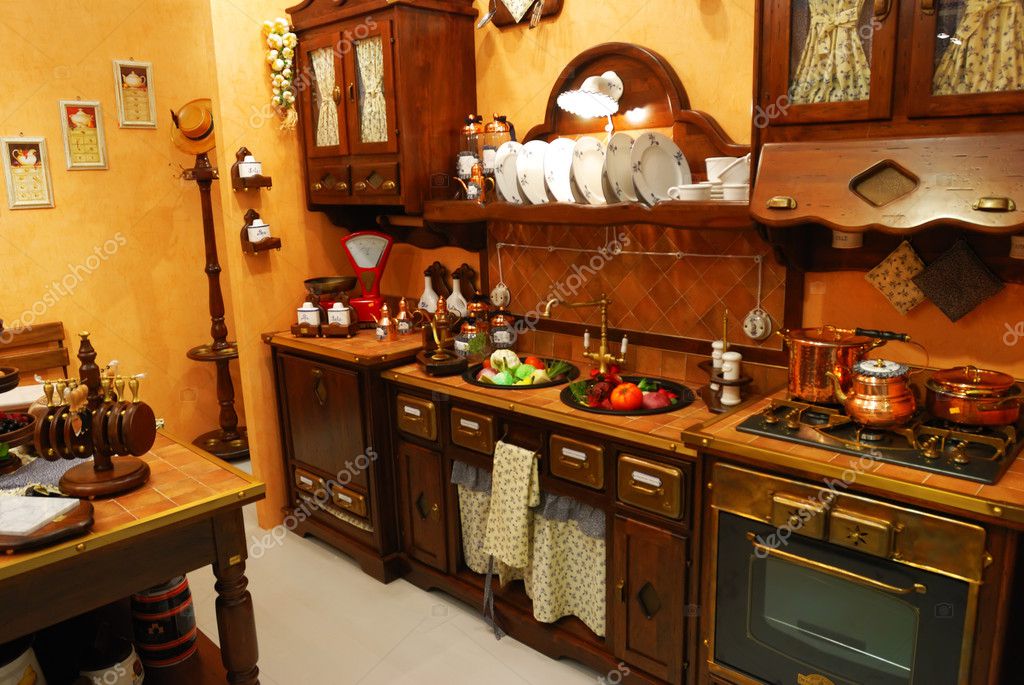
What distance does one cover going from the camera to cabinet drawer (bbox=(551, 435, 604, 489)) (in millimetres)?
2455

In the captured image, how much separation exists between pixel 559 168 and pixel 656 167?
15.7 inches

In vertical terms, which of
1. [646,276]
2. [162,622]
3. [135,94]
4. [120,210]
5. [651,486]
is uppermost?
[135,94]

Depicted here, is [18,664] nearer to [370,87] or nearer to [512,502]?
[512,502]

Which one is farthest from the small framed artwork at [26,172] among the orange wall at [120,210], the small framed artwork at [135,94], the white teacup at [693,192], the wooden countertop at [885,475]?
the wooden countertop at [885,475]

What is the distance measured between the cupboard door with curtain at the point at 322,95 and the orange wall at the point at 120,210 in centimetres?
108

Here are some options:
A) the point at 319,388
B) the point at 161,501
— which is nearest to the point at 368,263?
the point at 319,388

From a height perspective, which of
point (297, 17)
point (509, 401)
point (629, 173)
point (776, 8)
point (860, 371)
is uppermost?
point (297, 17)

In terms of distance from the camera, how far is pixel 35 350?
167 inches

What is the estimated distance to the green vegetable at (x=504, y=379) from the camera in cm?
287

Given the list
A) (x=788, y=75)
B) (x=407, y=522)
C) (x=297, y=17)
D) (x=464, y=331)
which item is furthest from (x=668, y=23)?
(x=407, y=522)

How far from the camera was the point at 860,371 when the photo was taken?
2.04 metres

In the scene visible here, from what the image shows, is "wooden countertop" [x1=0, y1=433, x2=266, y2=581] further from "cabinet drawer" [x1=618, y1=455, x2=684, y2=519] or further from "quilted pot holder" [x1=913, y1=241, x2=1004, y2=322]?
"quilted pot holder" [x1=913, y1=241, x2=1004, y2=322]

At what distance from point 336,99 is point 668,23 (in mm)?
1470

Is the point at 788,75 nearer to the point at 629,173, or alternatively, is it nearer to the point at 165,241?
the point at 629,173
